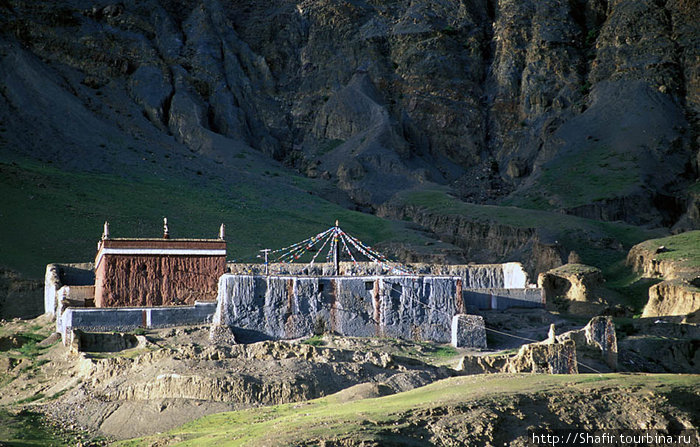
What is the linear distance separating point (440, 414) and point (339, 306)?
14797 mm

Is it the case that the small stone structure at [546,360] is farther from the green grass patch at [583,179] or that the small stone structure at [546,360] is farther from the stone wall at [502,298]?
the green grass patch at [583,179]

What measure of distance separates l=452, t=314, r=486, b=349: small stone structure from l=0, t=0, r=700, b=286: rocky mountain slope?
36092 millimetres

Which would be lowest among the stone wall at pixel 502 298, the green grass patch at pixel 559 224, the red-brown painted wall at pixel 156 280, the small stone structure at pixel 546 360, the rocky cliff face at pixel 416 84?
the small stone structure at pixel 546 360

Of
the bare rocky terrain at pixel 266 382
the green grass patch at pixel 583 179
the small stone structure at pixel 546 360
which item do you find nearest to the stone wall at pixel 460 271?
the bare rocky terrain at pixel 266 382

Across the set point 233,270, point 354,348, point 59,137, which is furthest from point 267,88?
point 354,348

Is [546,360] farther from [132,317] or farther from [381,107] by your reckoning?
[381,107]

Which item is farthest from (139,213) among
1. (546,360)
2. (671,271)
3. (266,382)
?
(546,360)

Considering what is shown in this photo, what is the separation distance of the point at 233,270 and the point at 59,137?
45.6 m

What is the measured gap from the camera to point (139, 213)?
248ft

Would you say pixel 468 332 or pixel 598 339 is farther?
pixel 468 332

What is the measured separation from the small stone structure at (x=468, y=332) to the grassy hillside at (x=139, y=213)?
1039 inches

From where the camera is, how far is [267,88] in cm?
12456

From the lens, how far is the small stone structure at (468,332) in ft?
131

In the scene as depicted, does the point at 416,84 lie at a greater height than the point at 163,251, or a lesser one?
greater
